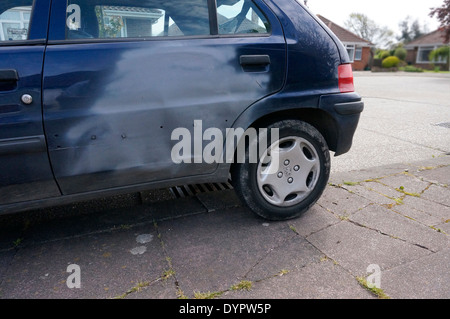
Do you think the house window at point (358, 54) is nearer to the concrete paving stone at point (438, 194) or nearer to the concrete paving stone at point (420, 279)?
the concrete paving stone at point (438, 194)

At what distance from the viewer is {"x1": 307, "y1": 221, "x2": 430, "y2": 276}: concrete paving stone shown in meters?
2.03

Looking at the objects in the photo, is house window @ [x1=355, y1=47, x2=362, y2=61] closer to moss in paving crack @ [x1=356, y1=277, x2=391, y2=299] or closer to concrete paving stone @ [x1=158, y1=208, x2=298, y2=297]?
concrete paving stone @ [x1=158, y1=208, x2=298, y2=297]

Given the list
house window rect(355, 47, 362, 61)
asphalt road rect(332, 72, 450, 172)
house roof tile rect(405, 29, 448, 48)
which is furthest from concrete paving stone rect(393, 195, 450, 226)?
house roof tile rect(405, 29, 448, 48)

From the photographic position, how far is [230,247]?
7.28 feet

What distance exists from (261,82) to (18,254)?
2.05 metres

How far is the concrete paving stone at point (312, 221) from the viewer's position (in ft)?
8.00

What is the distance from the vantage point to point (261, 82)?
7.29 ft

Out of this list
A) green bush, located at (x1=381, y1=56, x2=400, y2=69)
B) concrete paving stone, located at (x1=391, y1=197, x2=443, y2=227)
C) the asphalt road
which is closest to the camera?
concrete paving stone, located at (x1=391, y1=197, x2=443, y2=227)

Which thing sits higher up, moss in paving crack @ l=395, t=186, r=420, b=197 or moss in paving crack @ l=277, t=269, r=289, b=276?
moss in paving crack @ l=395, t=186, r=420, b=197

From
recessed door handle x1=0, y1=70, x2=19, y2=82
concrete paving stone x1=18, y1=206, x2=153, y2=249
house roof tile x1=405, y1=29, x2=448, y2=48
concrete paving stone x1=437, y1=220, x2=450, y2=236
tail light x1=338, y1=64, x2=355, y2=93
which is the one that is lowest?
concrete paving stone x1=437, y1=220, x2=450, y2=236

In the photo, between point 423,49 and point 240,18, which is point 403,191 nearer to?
point 240,18

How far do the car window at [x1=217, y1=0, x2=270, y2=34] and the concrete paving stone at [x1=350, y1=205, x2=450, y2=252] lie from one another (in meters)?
1.67
